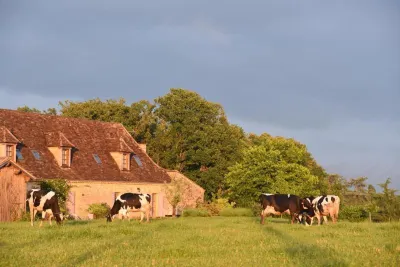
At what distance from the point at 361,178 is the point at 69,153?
63.6 meters

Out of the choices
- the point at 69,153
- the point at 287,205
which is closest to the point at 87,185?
the point at 69,153

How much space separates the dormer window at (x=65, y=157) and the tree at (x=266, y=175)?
1709cm

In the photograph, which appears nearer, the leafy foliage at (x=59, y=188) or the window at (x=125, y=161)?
the leafy foliage at (x=59, y=188)

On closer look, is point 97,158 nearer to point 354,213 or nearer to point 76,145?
point 76,145

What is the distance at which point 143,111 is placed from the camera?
70.4 meters

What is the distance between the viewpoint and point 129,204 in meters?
35.8

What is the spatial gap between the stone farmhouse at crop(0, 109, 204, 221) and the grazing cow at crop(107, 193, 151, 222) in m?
6.33

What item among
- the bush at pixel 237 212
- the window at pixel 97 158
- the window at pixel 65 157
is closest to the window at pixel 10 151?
the window at pixel 65 157

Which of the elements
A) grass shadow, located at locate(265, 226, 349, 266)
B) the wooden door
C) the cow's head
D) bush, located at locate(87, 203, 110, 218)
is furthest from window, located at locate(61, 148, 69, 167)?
grass shadow, located at locate(265, 226, 349, 266)

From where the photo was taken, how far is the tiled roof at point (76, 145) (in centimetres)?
4234

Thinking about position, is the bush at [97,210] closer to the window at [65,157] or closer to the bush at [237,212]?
the window at [65,157]

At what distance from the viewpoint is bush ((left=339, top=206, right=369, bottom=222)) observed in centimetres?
4392

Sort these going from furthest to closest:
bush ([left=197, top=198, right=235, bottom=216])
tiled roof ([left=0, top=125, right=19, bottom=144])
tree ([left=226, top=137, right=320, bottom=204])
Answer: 1. bush ([left=197, top=198, right=235, bottom=216])
2. tree ([left=226, top=137, right=320, bottom=204])
3. tiled roof ([left=0, top=125, right=19, bottom=144])

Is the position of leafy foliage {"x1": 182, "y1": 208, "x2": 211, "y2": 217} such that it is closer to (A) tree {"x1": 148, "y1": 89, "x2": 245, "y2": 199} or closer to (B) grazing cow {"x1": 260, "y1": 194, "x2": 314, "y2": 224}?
(A) tree {"x1": 148, "y1": 89, "x2": 245, "y2": 199}
